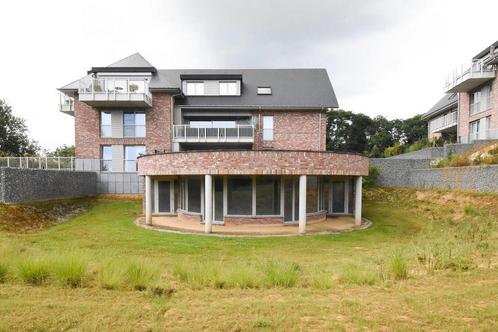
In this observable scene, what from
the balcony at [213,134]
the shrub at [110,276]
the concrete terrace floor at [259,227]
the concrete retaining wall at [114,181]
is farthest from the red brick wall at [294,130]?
the shrub at [110,276]

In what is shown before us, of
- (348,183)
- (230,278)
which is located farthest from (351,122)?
(230,278)

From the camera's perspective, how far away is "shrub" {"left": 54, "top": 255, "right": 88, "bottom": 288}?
496 cm

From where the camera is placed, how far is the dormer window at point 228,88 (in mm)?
24641

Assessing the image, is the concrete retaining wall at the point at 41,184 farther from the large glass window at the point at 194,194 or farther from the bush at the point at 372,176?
the bush at the point at 372,176

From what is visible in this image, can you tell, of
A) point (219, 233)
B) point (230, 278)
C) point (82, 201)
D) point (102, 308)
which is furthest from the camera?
point (82, 201)

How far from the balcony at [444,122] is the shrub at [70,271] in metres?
34.0

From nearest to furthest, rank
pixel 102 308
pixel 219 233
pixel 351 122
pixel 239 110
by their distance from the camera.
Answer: pixel 102 308
pixel 219 233
pixel 239 110
pixel 351 122

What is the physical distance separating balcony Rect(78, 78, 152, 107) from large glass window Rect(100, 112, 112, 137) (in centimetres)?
89

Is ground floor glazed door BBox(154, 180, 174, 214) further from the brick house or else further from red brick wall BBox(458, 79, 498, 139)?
red brick wall BBox(458, 79, 498, 139)

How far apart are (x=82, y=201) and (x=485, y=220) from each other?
21721 millimetres

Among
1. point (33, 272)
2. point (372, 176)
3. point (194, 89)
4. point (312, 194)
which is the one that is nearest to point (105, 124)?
point (194, 89)

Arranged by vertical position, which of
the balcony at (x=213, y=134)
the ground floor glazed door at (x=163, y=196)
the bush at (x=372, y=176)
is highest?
the balcony at (x=213, y=134)

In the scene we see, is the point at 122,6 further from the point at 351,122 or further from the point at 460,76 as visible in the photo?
the point at 351,122

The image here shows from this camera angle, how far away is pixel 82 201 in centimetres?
1916
